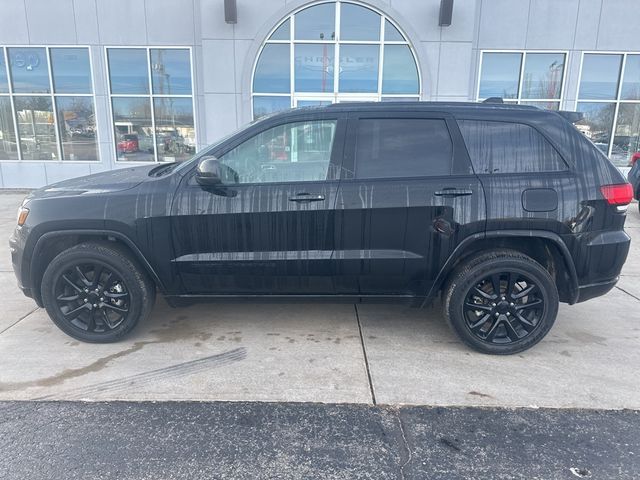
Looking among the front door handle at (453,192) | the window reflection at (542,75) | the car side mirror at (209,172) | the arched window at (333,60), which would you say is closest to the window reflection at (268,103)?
the arched window at (333,60)

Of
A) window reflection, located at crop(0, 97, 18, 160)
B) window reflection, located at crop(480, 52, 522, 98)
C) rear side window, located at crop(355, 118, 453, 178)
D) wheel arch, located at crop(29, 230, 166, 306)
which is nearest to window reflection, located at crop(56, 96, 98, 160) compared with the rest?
window reflection, located at crop(0, 97, 18, 160)

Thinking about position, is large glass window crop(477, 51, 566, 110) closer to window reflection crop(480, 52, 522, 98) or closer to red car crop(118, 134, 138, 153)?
window reflection crop(480, 52, 522, 98)

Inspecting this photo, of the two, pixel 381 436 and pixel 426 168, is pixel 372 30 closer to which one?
pixel 426 168

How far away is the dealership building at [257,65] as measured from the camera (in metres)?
10.8

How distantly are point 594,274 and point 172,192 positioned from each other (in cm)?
339

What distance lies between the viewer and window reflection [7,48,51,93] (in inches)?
473

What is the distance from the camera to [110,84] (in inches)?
476

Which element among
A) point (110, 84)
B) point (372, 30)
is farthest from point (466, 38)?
point (110, 84)

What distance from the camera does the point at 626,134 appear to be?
41.3 ft

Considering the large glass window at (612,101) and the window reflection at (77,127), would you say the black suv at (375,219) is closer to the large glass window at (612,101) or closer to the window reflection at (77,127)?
the window reflection at (77,127)

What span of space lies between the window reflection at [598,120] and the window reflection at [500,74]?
6.59ft

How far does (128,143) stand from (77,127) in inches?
58.4

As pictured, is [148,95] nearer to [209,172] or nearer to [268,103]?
[268,103]

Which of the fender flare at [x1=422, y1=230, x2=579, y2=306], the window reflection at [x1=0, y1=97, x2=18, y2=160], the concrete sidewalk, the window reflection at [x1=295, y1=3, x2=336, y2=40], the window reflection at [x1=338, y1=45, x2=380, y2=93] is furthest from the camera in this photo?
the window reflection at [x1=0, y1=97, x2=18, y2=160]
